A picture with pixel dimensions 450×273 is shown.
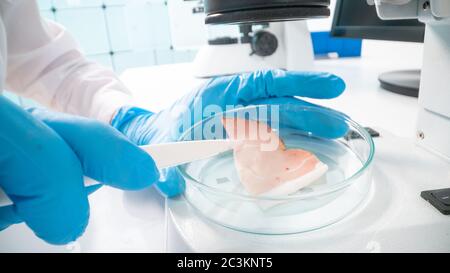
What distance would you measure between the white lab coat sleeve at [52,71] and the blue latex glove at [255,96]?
25 cm

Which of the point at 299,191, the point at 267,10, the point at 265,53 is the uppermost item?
the point at 267,10

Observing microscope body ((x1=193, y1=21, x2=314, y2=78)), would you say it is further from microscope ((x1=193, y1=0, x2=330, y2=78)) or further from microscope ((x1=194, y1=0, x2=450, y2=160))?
microscope ((x1=194, y1=0, x2=450, y2=160))

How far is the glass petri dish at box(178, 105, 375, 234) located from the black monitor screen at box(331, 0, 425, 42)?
460 millimetres

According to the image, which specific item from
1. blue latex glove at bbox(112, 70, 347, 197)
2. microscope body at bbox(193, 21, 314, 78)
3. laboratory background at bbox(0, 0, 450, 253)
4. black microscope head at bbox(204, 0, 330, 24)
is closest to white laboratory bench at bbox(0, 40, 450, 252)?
laboratory background at bbox(0, 0, 450, 253)

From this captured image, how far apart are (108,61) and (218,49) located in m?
1.58

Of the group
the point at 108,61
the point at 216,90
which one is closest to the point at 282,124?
the point at 216,90

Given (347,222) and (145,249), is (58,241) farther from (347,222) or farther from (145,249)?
(347,222)

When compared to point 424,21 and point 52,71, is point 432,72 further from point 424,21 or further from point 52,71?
point 52,71

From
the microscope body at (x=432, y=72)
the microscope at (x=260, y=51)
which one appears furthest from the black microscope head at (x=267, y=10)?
the microscope at (x=260, y=51)

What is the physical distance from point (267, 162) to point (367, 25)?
768 millimetres

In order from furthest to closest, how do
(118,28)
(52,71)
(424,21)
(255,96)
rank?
(118,28), (52,71), (255,96), (424,21)

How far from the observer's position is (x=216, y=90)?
0.57m

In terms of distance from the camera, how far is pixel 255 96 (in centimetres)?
55

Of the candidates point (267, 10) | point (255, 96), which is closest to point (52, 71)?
point (255, 96)
